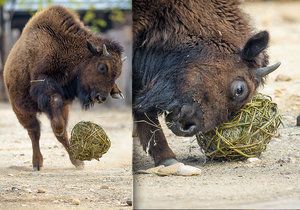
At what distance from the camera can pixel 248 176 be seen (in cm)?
324

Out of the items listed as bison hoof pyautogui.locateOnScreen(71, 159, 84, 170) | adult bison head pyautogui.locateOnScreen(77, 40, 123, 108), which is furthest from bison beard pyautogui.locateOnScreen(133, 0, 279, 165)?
bison hoof pyautogui.locateOnScreen(71, 159, 84, 170)

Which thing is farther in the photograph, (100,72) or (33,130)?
(33,130)

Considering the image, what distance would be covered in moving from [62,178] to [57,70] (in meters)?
0.41

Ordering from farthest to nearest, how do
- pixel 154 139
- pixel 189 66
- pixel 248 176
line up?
pixel 154 139, pixel 189 66, pixel 248 176

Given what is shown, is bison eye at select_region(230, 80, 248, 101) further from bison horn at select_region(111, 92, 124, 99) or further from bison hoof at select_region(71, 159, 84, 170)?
bison hoof at select_region(71, 159, 84, 170)

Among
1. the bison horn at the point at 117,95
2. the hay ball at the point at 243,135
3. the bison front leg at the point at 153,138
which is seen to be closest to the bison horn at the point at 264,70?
the hay ball at the point at 243,135

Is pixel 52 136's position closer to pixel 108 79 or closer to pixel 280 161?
pixel 108 79

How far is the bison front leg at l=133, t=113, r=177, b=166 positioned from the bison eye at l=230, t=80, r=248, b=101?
31 cm

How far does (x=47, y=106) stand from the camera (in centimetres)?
341

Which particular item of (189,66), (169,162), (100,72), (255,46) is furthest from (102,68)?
(255,46)

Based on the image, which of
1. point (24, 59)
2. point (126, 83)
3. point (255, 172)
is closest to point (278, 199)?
point (255, 172)

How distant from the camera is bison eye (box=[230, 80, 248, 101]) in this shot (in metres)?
3.33

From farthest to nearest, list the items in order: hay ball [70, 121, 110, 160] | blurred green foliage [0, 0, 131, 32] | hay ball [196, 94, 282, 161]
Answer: blurred green foliage [0, 0, 131, 32], hay ball [196, 94, 282, 161], hay ball [70, 121, 110, 160]

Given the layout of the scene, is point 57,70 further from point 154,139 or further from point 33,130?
point 154,139
